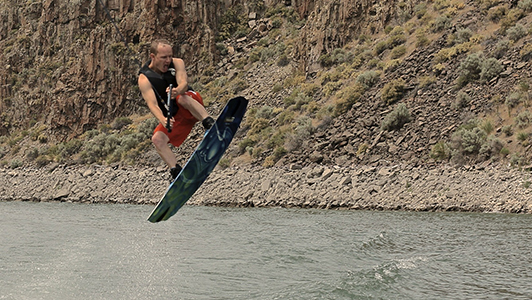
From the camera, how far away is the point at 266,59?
53906 mm

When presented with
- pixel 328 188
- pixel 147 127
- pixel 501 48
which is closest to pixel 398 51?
pixel 501 48

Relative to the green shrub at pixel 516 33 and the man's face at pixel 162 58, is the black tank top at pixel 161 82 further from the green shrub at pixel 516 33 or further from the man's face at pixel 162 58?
the green shrub at pixel 516 33

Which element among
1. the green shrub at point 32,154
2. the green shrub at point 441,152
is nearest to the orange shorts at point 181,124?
the green shrub at point 441,152

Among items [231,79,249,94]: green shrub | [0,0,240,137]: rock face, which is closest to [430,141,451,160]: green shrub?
[231,79,249,94]: green shrub

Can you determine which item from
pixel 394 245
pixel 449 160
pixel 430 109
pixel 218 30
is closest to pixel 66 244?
pixel 394 245

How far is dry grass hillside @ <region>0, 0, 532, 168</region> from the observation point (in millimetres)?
30719

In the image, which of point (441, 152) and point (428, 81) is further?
point (428, 81)

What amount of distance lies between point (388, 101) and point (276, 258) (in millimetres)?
22631

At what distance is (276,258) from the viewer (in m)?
15.6

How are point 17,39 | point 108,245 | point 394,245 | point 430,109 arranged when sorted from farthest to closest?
point 17,39 < point 430,109 < point 108,245 < point 394,245

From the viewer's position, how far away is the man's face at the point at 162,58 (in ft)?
32.2

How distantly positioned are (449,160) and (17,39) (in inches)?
1984

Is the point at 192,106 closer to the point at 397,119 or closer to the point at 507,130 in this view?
the point at 507,130

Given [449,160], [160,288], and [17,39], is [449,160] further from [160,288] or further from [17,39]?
[17,39]
